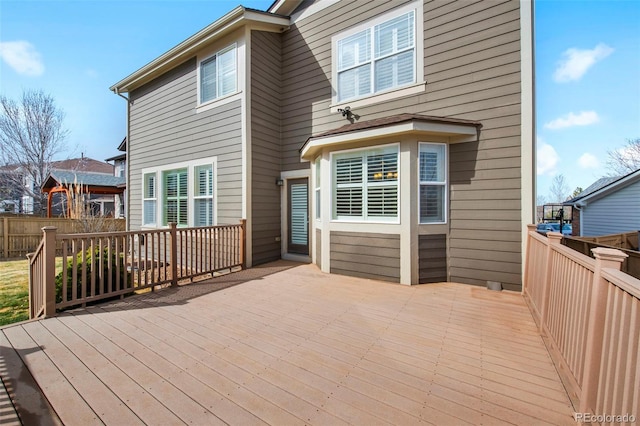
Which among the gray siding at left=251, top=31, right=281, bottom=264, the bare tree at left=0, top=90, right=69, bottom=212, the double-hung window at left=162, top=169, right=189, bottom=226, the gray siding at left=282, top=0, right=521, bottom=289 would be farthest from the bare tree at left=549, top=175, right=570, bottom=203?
the bare tree at left=0, top=90, right=69, bottom=212

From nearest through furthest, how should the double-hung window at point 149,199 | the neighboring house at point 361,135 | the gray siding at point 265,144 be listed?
the neighboring house at point 361,135
the gray siding at point 265,144
the double-hung window at point 149,199

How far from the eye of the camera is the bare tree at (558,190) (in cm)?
4075

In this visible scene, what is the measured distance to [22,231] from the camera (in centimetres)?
1041

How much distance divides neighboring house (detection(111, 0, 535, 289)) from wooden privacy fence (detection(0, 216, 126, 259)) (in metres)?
5.29

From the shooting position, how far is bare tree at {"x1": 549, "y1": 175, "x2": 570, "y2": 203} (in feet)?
134

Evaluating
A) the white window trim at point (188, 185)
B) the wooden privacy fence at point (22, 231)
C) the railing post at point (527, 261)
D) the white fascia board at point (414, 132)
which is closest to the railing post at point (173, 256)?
the white window trim at point (188, 185)

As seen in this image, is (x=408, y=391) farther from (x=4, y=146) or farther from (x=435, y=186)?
(x=4, y=146)

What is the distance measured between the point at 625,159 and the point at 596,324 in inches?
1293

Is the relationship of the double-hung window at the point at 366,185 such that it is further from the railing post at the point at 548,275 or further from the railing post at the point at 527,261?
the railing post at the point at 548,275

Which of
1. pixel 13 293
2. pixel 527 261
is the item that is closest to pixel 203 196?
pixel 13 293

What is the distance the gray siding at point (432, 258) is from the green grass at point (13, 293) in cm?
651

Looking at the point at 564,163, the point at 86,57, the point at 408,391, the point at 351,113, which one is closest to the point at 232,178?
the point at 351,113

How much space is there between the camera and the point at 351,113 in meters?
6.25

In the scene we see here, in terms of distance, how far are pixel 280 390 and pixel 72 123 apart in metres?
24.3
